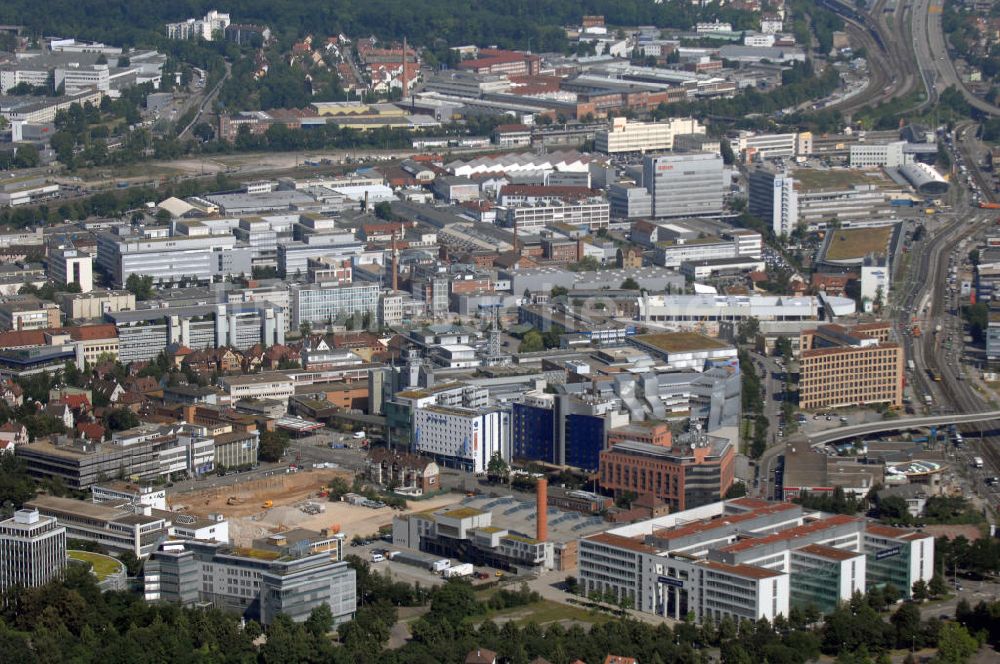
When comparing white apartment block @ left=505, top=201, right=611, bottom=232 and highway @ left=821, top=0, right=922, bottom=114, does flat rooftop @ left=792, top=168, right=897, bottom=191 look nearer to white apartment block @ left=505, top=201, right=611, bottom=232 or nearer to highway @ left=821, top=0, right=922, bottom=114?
white apartment block @ left=505, top=201, right=611, bottom=232

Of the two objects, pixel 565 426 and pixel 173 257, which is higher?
pixel 173 257

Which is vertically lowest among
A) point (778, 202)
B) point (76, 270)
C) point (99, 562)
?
point (99, 562)

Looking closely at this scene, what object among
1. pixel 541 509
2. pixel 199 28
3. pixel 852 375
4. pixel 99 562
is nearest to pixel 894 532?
pixel 541 509

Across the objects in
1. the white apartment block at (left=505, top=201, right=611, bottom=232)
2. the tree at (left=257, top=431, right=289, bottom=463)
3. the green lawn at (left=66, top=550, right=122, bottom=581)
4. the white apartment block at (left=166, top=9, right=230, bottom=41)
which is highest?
the white apartment block at (left=166, top=9, right=230, bottom=41)

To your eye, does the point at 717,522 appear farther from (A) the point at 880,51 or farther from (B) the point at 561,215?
(A) the point at 880,51

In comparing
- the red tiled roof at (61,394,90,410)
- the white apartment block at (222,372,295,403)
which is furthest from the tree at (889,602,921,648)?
the red tiled roof at (61,394,90,410)

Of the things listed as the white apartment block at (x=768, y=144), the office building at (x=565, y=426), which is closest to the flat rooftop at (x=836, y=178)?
the white apartment block at (x=768, y=144)

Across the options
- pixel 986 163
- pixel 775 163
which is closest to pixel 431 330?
pixel 775 163
